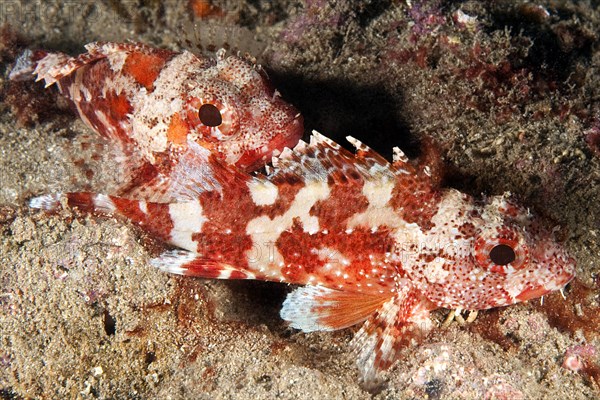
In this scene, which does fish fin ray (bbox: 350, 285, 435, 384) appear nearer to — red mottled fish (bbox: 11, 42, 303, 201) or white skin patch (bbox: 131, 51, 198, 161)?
red mottled fish (bbox: 11, 42, 303, 201)

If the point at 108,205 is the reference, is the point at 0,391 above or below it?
below

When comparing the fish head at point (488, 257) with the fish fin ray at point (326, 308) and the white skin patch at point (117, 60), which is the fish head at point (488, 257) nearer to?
the fish fin ray at point (326, 308)

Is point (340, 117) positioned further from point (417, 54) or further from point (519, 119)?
point (519, 119)

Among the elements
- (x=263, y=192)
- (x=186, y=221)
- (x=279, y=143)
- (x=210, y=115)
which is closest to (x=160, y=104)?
(x=210, y=115)

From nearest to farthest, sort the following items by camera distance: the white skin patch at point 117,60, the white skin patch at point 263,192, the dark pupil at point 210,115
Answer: the white skin patch at point 263,192, the dark pupil at point 210,115, the white skin patch at point 117,60

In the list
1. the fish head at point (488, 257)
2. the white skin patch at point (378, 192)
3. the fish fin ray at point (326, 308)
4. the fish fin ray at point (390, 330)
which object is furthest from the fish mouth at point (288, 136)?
the fish fin ray at point (390, 330)

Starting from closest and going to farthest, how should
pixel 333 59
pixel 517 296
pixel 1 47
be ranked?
pixel 517 296
pixel 333 59
pixel 1 47

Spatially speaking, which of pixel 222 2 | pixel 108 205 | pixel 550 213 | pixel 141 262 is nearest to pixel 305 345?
pixel 141 262

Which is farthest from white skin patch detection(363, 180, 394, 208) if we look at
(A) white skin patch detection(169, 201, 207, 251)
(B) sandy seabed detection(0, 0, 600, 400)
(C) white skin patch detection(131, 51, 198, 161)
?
(C) white skin patch detection(131, 51, 198, 161)
